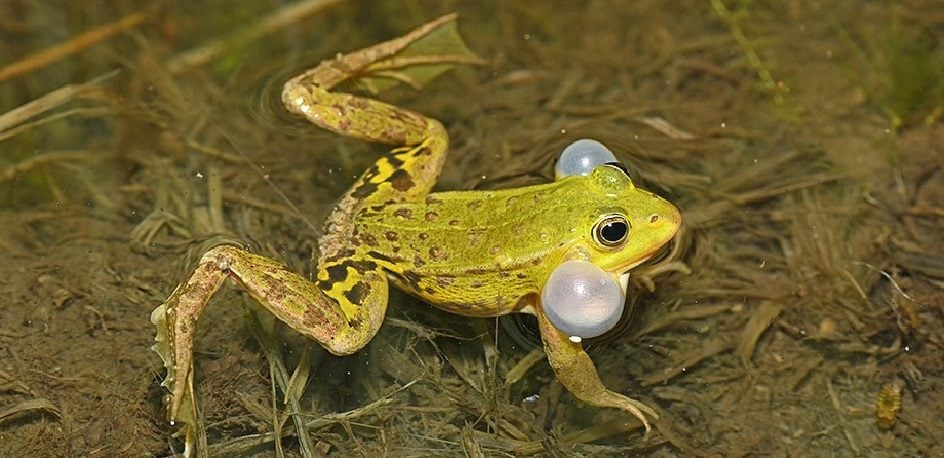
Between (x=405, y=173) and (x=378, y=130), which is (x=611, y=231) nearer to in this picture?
(x=405, y=173)

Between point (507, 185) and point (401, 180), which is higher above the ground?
point (401, 180)

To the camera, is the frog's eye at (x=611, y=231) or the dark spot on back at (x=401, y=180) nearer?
the frog's eye at (x=611, y=231)

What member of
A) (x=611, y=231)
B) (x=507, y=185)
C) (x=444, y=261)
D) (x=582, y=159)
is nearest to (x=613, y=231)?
(x=611, y=231)

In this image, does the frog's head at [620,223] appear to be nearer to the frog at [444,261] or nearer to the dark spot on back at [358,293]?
the frog at [444,261]

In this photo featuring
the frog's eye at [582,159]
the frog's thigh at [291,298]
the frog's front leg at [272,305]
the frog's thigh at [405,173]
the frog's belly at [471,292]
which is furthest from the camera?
the frog's thigh at [405,173]

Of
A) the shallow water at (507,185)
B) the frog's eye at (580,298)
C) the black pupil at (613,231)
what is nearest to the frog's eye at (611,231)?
the black pupil at (613,231)

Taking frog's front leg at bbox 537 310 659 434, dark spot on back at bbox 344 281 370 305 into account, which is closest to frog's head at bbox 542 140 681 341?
frog's front leg at bbox 537 310 659 434

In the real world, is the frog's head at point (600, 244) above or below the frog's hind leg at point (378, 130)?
below

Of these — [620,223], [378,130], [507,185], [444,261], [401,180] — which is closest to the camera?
[620,223]
